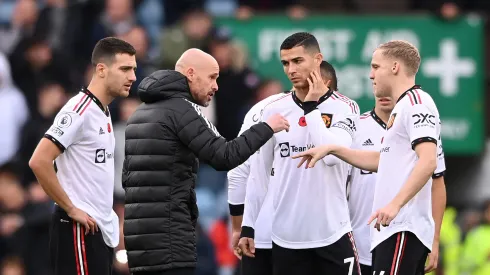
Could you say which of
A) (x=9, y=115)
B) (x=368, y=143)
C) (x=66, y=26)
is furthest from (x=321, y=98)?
(x=66, y=26)

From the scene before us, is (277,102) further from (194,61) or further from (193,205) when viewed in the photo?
(193,205)

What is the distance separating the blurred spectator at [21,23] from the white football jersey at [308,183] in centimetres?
760

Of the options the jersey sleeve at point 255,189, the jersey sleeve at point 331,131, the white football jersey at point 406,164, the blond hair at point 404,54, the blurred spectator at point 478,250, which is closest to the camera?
the white football jersey at point 406,164

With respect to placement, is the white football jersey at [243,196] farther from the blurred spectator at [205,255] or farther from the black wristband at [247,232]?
the blurred spectator at [205,255]

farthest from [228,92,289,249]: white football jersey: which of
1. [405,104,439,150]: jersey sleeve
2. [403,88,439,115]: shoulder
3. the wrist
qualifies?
the wrist

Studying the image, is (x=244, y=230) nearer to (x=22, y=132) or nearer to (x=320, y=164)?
(x=320, y=164)

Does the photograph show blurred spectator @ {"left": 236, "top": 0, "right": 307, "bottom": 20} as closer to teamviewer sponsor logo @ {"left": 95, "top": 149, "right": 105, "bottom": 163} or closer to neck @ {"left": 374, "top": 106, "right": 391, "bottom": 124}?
neck @ {"left": 374, "top": 106, "right": 391, "bottom": 124}

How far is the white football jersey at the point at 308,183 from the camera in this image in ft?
31.2

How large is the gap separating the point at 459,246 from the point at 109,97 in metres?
7.69

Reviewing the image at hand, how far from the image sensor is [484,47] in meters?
18.2

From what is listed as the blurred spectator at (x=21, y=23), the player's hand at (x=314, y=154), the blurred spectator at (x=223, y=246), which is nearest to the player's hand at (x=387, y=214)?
the player's hand at (x=314, y=154)

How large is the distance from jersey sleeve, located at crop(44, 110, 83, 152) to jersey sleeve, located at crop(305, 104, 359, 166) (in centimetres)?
167

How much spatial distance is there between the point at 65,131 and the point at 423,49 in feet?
27.7

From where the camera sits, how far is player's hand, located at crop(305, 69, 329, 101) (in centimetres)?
941
